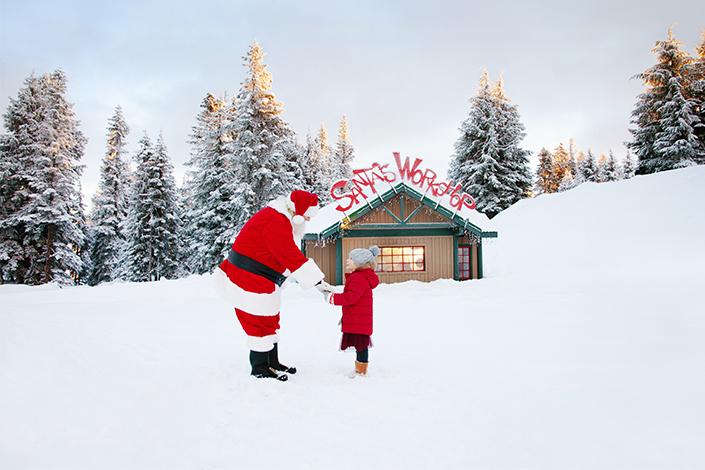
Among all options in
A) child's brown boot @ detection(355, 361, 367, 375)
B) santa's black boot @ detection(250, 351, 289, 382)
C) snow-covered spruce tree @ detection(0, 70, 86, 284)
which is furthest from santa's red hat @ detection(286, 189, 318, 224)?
snow-covered spruce tree @ detection(0, 70, 86, 284)

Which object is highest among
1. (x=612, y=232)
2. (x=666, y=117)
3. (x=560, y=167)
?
(x=560, y=167)

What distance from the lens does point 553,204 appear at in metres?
25.4

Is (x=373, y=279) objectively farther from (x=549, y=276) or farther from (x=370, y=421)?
(x=549, y=276)

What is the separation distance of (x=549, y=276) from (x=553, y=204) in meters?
12.4

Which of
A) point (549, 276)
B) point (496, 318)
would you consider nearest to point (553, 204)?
point (549, 276)

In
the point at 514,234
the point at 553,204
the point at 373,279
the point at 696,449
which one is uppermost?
the point at 553,204

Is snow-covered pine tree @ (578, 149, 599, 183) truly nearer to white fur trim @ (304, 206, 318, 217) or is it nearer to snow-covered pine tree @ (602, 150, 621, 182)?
snow-covered pine tree @ (602, 150, 621, 182)

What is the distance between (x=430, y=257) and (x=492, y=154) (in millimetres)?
17203

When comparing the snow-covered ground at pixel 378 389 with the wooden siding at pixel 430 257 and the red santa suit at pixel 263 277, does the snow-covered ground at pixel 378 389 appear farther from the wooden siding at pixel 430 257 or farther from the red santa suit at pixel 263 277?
the wooden siding at pixel 430 257

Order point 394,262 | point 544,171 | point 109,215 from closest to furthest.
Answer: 1. point 394,262
2. point 109,215
3. point 544,171

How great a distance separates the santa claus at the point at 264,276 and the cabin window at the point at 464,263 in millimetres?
12956

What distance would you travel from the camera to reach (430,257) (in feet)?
52.2

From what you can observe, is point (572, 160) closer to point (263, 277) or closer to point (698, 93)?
point (698, 93)

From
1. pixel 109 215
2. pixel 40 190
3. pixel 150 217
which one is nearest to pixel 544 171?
pixel 150 217
